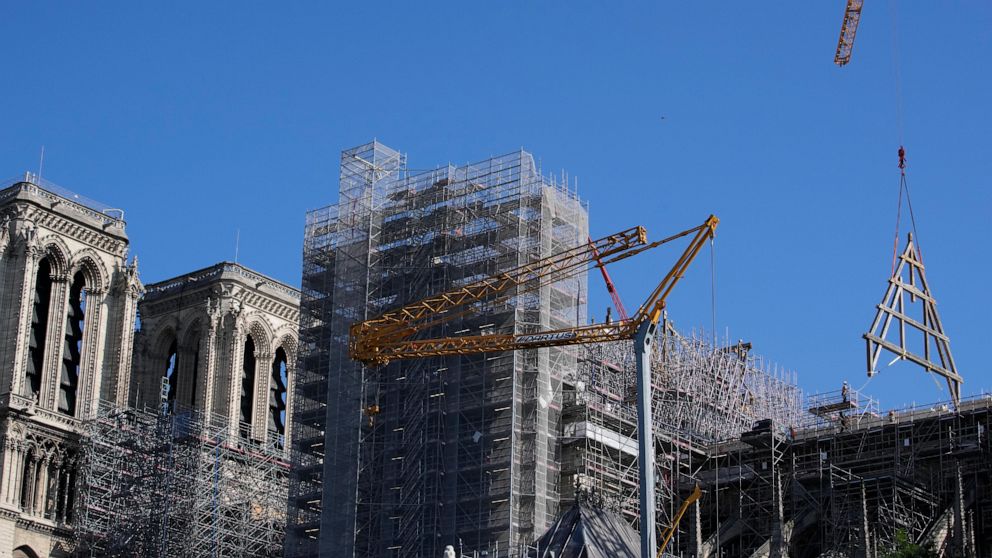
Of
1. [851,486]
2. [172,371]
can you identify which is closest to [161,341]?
[172,371]

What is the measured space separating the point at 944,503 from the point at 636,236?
1742 centimetres

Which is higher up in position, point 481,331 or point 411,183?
point 411,183

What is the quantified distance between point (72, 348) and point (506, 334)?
26295 mm

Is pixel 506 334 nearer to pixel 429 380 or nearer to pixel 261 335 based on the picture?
pixel 429 380

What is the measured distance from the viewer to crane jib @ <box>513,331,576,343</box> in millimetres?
80812

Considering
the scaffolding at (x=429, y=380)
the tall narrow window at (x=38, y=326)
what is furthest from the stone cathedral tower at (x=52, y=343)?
the scaffolding at (x=429, y=380)

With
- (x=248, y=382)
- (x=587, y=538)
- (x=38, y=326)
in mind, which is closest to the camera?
(x=587, y=538)

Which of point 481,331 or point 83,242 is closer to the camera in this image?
point 481,331

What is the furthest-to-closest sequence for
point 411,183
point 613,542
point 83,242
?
point 83,242, point 411,183, point 613,542

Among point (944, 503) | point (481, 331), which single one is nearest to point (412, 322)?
point (481, 331)

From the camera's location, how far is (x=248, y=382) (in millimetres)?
107625

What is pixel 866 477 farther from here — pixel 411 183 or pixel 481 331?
pixel 411 183

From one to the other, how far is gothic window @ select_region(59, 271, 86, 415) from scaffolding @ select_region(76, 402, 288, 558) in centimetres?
173

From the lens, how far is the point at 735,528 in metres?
86.0
